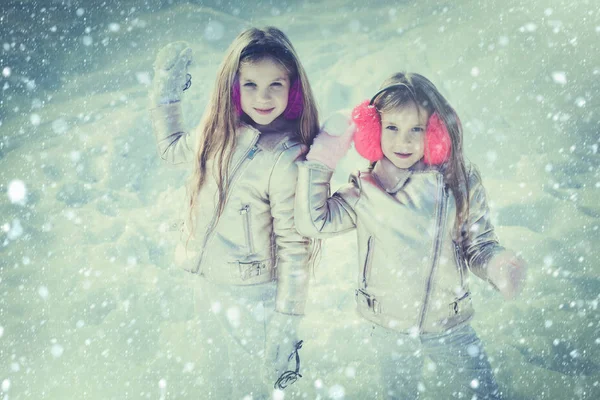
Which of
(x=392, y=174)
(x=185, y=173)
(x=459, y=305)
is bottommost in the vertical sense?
(x=185, y=173)

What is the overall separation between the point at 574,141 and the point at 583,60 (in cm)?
121

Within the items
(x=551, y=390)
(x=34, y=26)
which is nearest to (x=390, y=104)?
(x=551, y=390)

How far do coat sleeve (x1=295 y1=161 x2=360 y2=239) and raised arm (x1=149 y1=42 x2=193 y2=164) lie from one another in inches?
27.4

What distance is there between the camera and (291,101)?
2.07 meters

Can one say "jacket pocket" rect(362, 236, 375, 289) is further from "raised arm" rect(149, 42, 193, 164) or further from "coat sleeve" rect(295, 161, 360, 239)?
"raised arm" rect(149, 42, 193, 164)

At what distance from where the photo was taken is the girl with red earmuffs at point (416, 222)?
1.86m

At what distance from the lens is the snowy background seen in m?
3.14

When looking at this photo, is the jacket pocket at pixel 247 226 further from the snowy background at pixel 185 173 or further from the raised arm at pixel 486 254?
the raised arm at pixel 486 254

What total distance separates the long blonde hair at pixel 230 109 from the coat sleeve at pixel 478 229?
0.79m

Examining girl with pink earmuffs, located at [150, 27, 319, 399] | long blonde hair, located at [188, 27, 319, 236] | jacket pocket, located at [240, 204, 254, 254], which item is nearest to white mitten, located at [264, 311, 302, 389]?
girl with pink earmuffs, located at [150, 27, 319, 399]

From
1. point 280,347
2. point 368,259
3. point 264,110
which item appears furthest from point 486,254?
point 264,110

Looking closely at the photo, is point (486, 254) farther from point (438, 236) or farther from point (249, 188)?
point (249, 188)

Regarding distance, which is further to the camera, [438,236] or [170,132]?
[170,132]

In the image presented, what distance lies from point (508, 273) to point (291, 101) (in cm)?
125
